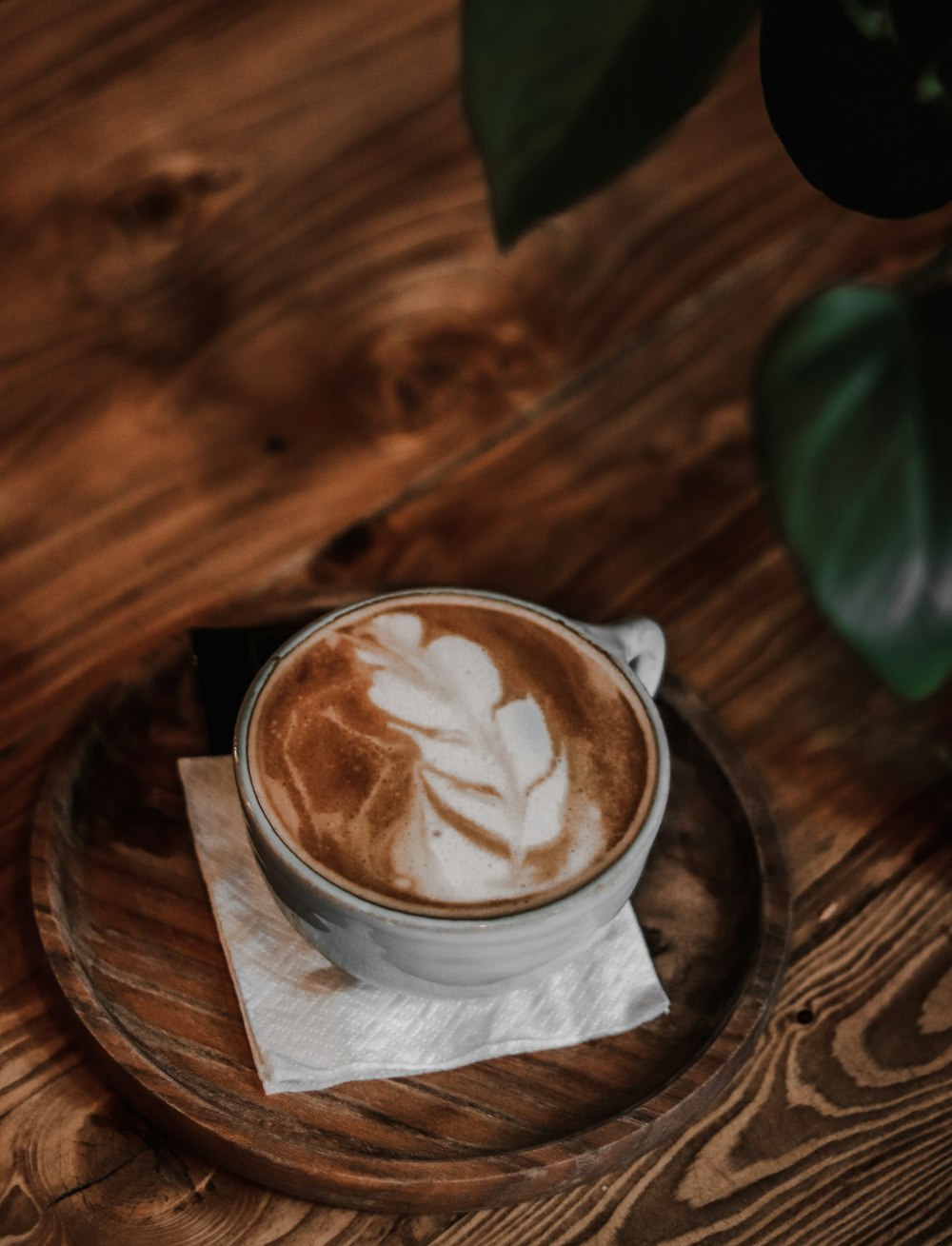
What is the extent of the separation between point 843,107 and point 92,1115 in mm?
555

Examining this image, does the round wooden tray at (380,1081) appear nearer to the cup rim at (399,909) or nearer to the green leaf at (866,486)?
the cup rim at (399,909)

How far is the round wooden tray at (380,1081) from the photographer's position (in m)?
0.57

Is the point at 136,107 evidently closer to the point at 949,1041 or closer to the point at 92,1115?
the point at 92,1115

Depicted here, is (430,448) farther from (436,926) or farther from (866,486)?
(866,486)

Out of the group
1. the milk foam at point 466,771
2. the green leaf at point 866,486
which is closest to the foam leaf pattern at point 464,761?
the milk foam at point 466,771

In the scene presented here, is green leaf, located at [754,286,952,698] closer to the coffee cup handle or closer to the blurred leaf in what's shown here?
the blurred leaf

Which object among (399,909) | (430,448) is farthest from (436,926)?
(430,448)

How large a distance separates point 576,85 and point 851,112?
0.16m

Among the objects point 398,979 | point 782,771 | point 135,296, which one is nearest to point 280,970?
point 398,979

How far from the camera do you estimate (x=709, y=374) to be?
105 centimetres

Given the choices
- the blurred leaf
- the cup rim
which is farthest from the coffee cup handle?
the blurred leaf

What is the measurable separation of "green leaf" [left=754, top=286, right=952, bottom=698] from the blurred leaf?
0.16m

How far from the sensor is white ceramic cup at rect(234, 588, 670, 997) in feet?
1.77

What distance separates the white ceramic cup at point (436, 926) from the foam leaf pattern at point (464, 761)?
24 mm
